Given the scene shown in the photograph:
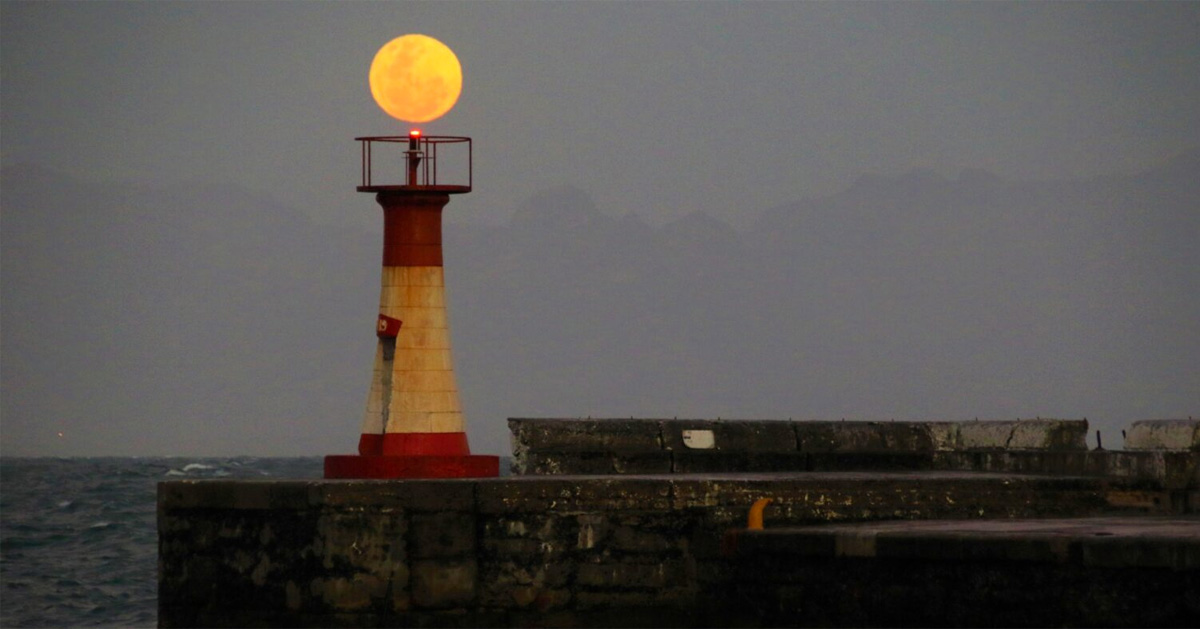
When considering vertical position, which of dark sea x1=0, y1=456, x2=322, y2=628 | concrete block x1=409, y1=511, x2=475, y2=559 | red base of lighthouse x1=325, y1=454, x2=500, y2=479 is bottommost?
dark sea x1=0, y1=456, x2=322, y2=628

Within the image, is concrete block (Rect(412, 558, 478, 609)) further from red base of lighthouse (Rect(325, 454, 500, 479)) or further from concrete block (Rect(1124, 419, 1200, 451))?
concrete block (Rect(1124, 419, 1200, 451))

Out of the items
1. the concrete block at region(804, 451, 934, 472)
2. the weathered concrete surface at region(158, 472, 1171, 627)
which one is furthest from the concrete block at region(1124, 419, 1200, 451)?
the weathered concrete surface at region(158, 472, 1171, 627)

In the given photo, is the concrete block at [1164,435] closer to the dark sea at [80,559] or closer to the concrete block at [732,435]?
the concrete block at [732,435]

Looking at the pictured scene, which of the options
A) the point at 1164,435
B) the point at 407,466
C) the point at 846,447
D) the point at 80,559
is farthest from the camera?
the point at 80,559

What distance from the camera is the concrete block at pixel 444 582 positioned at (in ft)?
37.2

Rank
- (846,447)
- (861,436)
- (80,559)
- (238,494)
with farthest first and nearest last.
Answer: (80,559), (861,436), (846,447), (238,494)

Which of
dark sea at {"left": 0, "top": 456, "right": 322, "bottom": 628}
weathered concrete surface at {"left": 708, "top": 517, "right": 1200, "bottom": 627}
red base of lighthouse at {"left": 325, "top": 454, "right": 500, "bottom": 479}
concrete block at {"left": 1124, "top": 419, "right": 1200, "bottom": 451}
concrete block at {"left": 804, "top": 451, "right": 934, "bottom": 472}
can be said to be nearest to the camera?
weathered concrete surface at {"left": 708, "top": 517, "right": 1200, "bottom": 627}

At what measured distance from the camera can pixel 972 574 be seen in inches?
384

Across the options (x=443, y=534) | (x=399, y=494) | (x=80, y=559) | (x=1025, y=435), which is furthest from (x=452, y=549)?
(x=80, y=559)

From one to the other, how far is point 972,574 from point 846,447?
5.06 metres

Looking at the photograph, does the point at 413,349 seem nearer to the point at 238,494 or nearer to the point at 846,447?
the point at 238,494

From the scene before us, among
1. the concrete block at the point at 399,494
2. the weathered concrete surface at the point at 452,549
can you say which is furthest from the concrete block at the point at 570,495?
the concrete block at the point at 399,494

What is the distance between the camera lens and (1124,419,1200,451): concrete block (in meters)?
13.6

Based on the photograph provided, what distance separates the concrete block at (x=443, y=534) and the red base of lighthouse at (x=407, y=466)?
3.65 feet
